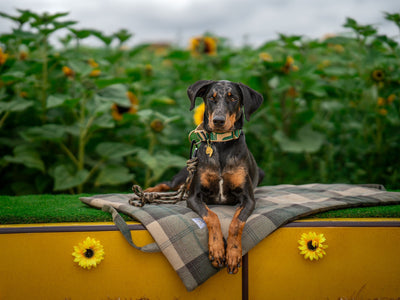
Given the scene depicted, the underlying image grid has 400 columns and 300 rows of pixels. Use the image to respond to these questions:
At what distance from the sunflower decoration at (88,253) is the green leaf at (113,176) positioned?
1472 mm

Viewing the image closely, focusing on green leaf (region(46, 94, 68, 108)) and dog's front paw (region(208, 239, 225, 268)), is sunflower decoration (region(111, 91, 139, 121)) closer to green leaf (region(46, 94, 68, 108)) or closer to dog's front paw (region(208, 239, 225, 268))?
green leaf (region(46, 94, 68, 108))

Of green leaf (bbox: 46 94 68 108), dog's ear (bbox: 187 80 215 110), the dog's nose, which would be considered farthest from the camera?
green leaf (bbox: 46 94 68 108)

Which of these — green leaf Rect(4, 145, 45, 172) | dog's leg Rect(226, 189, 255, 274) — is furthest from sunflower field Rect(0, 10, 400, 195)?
dog's leg Rect(226, 189, 255, 274)

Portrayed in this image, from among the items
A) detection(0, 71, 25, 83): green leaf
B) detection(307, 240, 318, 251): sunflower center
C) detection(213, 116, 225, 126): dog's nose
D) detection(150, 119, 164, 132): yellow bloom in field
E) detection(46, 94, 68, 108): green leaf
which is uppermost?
detection(0, 71, 25, 83): green leaf

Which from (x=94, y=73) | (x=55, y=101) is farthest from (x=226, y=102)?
(x=94, y=73)

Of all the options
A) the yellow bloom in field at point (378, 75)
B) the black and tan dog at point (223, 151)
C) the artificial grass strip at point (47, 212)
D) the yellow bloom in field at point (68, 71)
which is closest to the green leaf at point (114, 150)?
the yellow bloom in field at point (68, 71)

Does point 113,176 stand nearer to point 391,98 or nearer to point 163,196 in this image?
point 163,196

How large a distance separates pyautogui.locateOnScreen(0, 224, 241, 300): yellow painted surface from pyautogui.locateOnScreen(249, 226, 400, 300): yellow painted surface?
20cm

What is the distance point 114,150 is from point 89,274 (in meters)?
1.76

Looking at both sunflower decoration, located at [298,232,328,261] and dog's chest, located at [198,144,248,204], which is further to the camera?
dog's chest, located at [198,144,248,204]

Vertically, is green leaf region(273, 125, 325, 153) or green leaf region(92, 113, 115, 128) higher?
green leaf region(92, 113, 115, 128)

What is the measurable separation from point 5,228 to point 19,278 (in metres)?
0.30

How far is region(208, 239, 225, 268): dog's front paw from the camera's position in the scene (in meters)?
1.91

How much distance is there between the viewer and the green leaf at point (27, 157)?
11.1 ft
